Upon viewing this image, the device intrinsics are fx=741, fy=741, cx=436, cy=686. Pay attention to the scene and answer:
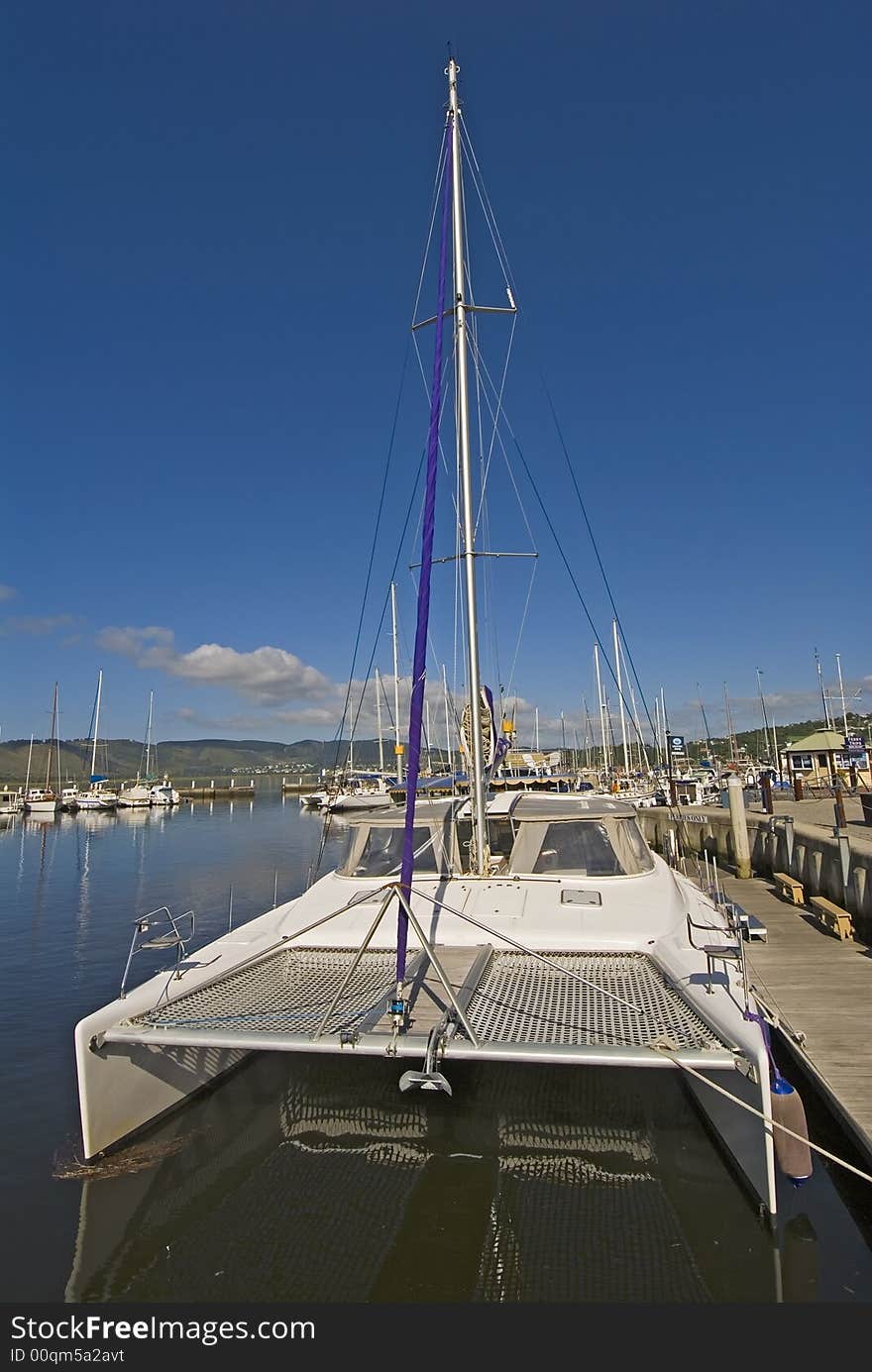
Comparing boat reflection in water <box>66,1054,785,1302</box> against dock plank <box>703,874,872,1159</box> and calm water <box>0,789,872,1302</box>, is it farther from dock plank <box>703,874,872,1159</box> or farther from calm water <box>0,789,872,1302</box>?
dock plank <box>703,874,872,1159</box>

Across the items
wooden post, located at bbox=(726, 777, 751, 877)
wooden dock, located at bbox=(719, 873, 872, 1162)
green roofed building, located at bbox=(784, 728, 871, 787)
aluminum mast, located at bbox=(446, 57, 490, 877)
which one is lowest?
wooden dock, located at bbox=(719, 873, 872, 1162)

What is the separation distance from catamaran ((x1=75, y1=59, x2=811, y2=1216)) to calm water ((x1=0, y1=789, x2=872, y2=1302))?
31cm

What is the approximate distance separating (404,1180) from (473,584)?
6450mm

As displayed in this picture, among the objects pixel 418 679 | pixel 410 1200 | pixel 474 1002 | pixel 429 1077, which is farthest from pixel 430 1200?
pixel 418 679

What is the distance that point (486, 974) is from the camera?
254 inches

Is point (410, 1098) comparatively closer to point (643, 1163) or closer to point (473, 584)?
point (643, 1163)

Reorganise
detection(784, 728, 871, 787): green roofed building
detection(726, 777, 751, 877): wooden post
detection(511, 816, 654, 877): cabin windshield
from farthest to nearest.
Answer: detection(784, 728, 871, 787): green roofed building < detection(726, 777, 751, 877): wooden post < detection(511, 816, 654, 877): cabin windshield

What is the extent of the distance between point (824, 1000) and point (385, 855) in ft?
16.6

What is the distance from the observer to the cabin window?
905 cm

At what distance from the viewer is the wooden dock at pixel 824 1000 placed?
5.70 meters

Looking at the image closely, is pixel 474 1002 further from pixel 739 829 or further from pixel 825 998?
pixel 739 829

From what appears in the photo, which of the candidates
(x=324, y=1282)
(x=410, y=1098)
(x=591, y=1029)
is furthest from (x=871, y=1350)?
(x=410, y=1098)

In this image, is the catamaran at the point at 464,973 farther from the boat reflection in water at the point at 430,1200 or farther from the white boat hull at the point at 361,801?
the white boat hull at the point at 361,801

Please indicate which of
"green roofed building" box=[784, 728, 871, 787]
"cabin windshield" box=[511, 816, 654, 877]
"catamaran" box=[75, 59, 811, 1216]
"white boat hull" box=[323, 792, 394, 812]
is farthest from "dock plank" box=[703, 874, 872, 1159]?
"white boat hull" box=[323, 792, 394, 812]
